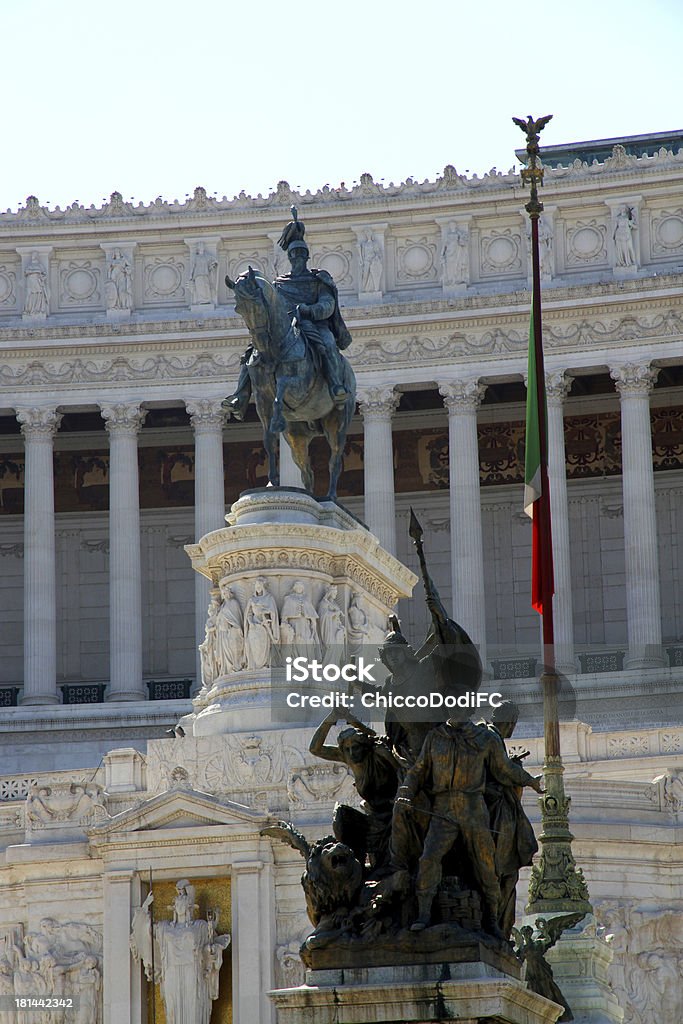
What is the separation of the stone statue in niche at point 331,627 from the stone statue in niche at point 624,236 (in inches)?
950

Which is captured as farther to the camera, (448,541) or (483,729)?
(448,541)

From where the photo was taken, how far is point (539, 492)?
30.0 metres

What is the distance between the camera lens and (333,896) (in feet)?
62.0

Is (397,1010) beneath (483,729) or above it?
beneath

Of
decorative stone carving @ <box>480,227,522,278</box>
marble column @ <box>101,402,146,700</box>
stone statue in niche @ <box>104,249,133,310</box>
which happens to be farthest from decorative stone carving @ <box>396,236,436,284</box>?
marble column @ <box>101,402,146,700</box>

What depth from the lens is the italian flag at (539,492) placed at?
29422mm

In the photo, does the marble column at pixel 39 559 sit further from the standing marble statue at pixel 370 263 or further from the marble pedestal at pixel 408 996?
the marble pedestal at pixel 408 996

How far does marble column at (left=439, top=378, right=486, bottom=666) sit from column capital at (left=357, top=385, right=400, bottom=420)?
1380 mm

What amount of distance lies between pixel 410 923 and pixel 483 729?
1.77 meters

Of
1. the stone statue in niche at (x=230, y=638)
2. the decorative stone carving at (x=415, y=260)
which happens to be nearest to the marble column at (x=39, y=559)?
the decorative stone carving at (x=415, y=260)

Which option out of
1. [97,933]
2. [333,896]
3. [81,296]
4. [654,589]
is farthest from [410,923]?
[81,296]

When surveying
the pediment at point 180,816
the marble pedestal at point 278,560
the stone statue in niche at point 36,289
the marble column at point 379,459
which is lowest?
the pediment at point 180,816

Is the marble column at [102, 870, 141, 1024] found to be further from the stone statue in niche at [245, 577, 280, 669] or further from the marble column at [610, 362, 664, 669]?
the marble column at [610, 362, 664, 669]

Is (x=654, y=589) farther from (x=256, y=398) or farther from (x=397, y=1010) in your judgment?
(x=397, y=1010)
